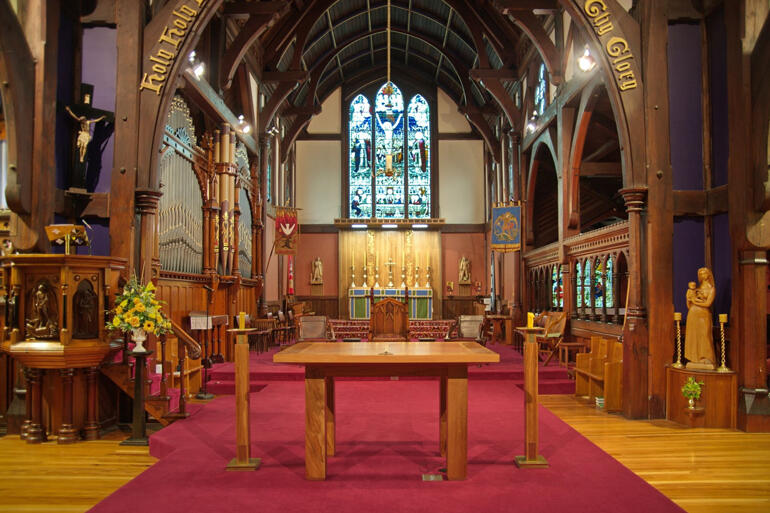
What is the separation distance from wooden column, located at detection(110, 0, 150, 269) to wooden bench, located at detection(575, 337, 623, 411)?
561cm

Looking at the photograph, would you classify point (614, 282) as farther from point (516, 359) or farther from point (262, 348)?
point (262, 348)

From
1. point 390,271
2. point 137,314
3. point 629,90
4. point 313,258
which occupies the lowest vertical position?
point 137,314

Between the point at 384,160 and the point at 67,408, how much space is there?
52.4 ft

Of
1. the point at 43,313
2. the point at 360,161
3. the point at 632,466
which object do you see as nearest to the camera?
the point at 632,466

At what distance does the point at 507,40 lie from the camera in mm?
15203

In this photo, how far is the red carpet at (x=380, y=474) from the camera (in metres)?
3.81

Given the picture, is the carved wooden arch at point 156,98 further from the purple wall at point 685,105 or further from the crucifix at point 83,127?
the purple wall at point 685,105

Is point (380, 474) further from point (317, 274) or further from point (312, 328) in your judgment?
point (317, 274)

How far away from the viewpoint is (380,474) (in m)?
4.41

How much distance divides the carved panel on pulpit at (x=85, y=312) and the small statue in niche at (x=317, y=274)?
46.5ft

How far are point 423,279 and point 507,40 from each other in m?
8.20

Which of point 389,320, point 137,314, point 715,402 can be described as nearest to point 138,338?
point 137,314

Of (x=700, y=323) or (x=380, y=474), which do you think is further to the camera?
(x=700, y=323)

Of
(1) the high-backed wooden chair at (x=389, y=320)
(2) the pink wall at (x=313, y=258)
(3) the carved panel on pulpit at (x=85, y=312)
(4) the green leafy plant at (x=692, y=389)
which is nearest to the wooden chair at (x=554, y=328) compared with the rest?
(1) the high-backed wooden chair at (x=389, y=320)
